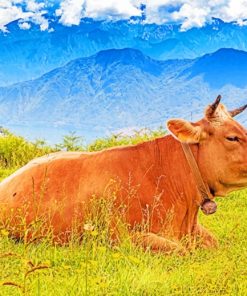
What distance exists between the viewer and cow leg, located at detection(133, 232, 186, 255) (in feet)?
24.5

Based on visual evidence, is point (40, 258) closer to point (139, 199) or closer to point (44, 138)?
point (139, 199)

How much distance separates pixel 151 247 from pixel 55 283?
196 cm

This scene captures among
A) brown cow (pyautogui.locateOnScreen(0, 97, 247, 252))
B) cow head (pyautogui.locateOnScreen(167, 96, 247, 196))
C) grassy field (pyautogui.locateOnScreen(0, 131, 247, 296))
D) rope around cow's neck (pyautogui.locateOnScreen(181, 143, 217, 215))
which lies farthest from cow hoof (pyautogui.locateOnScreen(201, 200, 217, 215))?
grassy field (pyautogui.locateOnScreen(0, 131, 247, 296))

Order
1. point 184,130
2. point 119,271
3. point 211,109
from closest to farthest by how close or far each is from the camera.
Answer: point 119,271 → point 184,130 → point 211,109

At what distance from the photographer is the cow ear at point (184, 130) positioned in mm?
8039

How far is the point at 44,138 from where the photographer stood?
66.2ft

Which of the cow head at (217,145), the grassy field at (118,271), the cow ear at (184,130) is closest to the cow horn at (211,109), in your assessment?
the cow head at (217,145)

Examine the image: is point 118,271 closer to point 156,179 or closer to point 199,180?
point 156,179

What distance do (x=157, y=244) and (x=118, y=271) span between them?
55.0 inches

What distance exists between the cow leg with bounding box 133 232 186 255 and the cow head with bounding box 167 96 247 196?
1.10m

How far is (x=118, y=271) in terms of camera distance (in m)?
6.17

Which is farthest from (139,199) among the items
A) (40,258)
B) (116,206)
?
(40,258)

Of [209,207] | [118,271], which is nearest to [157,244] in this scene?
[209,207]

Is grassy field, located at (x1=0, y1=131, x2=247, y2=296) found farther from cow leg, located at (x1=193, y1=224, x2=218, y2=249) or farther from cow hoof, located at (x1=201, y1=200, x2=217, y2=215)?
cow hoof, located at (x1=201, y1=200, x2=217, y2=215)
